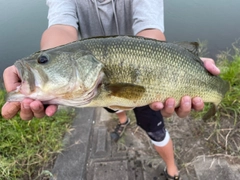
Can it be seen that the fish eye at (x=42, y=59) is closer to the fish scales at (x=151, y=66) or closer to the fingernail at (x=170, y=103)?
the fish scales at (x=151, y=66)

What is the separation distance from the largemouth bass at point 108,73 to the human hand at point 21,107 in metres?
0.05

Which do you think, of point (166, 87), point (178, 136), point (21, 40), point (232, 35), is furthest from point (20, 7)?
point (166, 87)

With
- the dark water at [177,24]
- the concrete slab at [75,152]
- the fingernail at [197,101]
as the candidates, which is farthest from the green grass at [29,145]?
the dark water at [177,24]

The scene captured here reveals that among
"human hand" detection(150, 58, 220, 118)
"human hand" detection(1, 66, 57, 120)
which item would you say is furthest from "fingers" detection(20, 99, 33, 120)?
"human hand" detection(150, 58, 220, 118)

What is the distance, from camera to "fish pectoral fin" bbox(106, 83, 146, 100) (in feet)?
5.24

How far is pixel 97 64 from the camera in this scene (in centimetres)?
157

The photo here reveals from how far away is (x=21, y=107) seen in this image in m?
1.50

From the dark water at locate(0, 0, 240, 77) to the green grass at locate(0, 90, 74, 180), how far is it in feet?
11.4

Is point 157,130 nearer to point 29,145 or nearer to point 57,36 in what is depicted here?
point 57,36

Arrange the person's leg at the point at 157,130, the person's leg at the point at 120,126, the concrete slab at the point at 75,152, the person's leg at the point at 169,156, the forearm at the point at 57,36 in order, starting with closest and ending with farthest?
the forearm at the point at 57,36
the person's leg at the point at 157,130
the person's leg at the point at 169,156
the concrete slab at the point at 75,152
the person's leg at the point at 120,126

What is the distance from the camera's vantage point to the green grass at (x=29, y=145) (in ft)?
8.66

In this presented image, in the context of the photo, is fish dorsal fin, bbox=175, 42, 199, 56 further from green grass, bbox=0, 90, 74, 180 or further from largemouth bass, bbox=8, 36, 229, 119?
green grass, bbox=0, 90, 74, 180

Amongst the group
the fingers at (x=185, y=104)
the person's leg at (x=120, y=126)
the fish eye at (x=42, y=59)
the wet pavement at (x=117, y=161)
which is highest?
the fish eye at (x=42, y=59)

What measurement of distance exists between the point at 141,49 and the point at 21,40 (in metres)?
5.79
